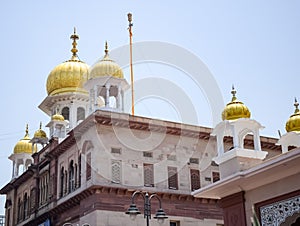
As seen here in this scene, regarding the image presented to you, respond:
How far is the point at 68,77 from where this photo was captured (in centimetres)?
3497

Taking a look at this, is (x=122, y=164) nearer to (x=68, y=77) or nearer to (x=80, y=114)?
(x=80, y=114)

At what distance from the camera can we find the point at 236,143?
16.9 metres

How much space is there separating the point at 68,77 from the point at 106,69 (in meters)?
7.33

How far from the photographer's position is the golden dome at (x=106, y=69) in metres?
28.2

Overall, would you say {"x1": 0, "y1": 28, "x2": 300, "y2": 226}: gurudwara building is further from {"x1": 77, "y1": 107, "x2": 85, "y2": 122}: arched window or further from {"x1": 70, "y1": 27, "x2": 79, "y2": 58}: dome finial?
{"x1": 70, "y1": 27, "x2": 79, "y2": 58}: dome finial

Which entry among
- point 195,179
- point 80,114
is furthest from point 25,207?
point 195,179

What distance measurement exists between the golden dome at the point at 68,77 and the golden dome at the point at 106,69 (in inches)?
227

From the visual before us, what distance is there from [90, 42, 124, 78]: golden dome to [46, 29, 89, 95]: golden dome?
5767 mm

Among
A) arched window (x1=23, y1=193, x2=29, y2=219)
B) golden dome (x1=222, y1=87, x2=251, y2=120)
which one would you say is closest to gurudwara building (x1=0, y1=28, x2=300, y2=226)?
golden dome (x1=222, y1=87, x2=251, y2=120)

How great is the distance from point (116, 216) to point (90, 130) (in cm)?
438

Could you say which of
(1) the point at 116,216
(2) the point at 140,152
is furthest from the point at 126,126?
(1) the point at 116,216

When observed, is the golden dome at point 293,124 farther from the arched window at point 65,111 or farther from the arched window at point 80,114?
the arched window at point 65,111

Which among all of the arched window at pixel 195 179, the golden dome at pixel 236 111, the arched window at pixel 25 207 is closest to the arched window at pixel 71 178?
the arched window at pixel 195 179

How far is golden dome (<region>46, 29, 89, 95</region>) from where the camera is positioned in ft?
114
